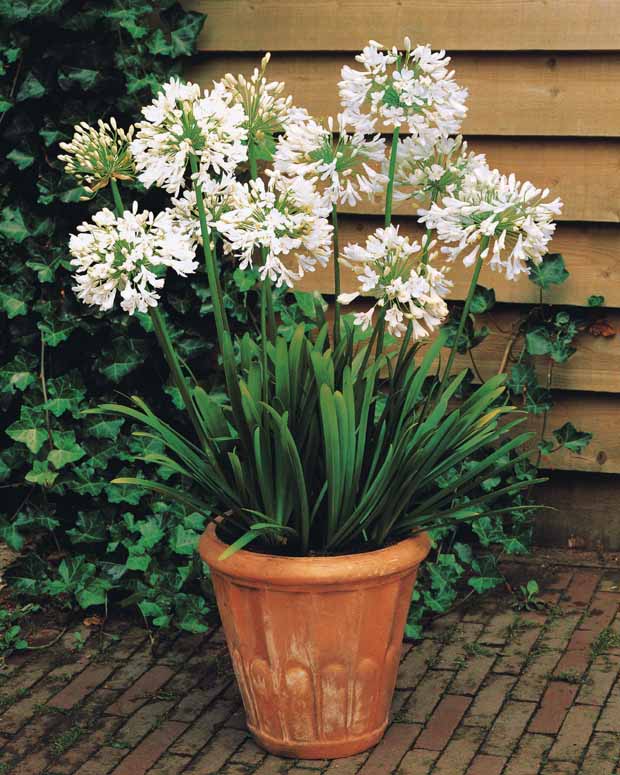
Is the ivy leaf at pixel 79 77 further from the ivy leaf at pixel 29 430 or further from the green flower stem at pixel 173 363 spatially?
the green flower stem at pixel 173 363

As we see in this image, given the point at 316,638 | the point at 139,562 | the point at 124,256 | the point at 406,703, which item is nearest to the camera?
the point at 124,256

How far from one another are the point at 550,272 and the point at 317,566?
1.41m

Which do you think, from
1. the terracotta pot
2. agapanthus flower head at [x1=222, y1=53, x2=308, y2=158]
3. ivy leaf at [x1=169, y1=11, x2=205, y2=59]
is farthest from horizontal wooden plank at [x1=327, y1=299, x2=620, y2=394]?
agapanthus flower head at [x1=222, y1=53, x2=308, y2=158]

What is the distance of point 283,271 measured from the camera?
246cm

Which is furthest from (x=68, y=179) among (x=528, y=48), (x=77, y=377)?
(x=528, y=48)

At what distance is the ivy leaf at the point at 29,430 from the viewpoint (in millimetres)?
3688

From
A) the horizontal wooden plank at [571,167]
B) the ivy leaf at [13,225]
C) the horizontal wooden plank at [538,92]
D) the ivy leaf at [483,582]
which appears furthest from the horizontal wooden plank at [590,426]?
the ivy leaf at [13,225]

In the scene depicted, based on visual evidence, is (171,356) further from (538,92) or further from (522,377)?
(538,92)

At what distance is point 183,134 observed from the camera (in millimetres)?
2408

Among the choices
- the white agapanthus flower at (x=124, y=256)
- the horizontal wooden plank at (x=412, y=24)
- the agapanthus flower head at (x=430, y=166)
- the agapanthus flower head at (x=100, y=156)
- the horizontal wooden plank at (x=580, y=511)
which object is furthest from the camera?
the horizontal wooden plank at (x=580, y=511)

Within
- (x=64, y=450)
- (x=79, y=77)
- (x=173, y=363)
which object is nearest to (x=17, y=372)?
(x=64, y=450)

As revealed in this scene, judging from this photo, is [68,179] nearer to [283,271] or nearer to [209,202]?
[209,202]

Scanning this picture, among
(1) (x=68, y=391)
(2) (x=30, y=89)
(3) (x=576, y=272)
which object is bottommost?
(1) (x=68, y=391)

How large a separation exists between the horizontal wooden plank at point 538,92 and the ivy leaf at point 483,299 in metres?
0.46
